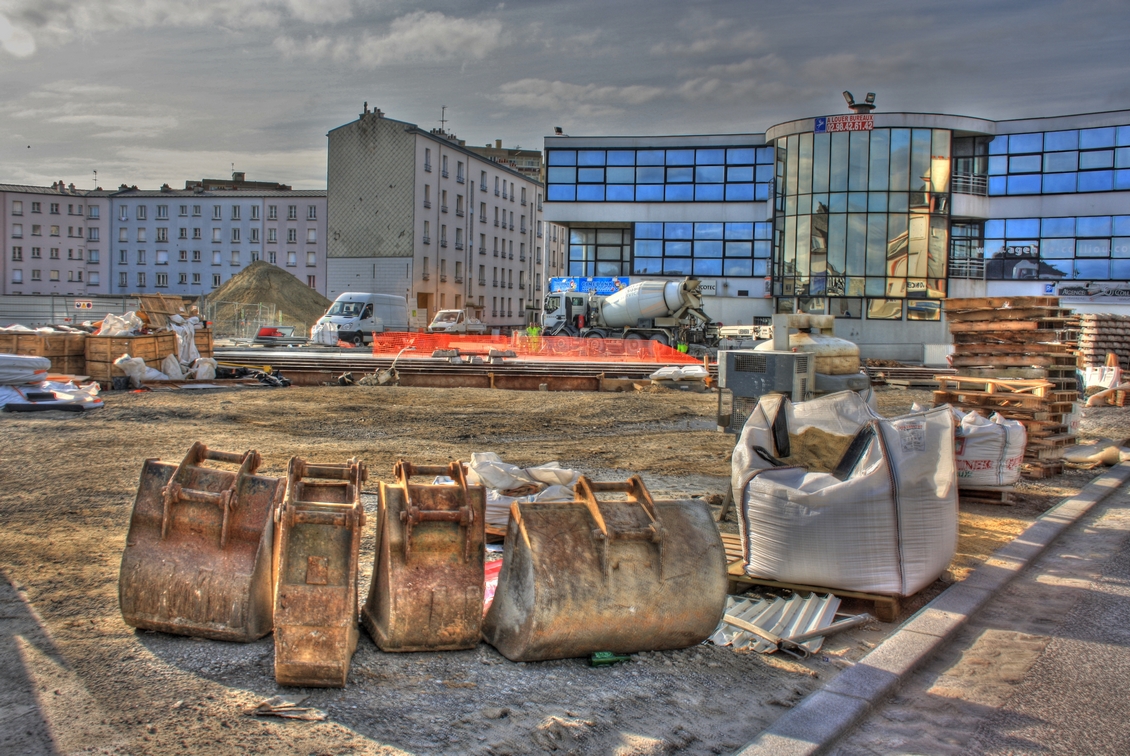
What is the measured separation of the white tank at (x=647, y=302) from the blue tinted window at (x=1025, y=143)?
1965 cm

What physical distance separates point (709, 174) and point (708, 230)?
2881 mm

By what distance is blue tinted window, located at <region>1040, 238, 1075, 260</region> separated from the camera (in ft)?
132

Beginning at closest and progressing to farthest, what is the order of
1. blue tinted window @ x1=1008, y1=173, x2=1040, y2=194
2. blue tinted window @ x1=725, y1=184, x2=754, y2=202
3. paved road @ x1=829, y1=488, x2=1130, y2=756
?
paved road @ x1=829, y1=488, x2=1130, y2=756 → blue tinted window @ x1=1008, y1=173, x2=1040, y2=194 → blue tinted window @ x1=725, y1=184, x2=754, y2=202

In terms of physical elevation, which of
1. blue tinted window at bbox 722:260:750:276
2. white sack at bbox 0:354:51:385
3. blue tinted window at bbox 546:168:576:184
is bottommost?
white sack at bbox 0:354:51:385

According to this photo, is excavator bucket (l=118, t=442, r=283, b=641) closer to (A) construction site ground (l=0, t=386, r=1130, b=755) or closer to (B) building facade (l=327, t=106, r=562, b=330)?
(A) construction site ground (l=0, t=386, r=1130, b=755)

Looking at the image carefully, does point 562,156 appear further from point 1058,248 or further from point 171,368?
point 171,368

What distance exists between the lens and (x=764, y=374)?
9.65 meters

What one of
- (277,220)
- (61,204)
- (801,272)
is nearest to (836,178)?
(801,272)

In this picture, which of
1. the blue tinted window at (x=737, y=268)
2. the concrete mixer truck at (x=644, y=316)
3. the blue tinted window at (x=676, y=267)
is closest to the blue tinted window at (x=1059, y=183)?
the blue tinted window at (x=737, y=268)

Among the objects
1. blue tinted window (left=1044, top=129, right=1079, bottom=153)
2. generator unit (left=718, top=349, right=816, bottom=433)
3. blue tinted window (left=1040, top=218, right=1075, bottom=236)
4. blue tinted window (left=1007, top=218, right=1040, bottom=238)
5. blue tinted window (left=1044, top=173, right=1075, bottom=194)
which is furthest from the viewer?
blue tinted window (left=1007, top=218, right=1040, bottom=238)

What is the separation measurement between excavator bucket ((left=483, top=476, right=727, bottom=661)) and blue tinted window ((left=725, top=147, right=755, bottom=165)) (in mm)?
41683

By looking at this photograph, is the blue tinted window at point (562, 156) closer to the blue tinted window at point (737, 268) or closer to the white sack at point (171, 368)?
the blue tinted window at point (737, 268)

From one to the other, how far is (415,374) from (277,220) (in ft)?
207

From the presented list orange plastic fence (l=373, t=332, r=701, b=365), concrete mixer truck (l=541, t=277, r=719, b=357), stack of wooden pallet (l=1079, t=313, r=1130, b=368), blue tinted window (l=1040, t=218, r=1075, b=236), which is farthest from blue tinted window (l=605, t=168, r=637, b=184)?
stack of wooden pallet (l=1079, t=313, r=1130, b=368)
